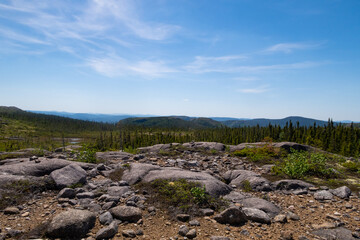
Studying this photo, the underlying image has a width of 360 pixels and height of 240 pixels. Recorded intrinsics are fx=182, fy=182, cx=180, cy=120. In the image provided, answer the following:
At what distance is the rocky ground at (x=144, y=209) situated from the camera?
20.1 ft

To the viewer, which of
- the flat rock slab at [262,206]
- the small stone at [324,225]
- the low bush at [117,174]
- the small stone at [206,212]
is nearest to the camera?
the small stone at [324,225]

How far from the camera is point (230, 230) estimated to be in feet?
21.3

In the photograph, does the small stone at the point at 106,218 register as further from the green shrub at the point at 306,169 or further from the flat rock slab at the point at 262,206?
the green shrub at the point at 306,169

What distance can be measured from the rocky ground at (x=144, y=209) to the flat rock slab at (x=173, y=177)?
0.06 m

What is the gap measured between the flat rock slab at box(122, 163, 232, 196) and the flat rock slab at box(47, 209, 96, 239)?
4183 millimetres

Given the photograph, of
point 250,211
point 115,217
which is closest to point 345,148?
point 250,211

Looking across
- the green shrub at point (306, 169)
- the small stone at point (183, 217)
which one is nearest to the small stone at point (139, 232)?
the small stone at point (183, 217)

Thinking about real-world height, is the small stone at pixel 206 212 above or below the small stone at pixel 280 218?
above

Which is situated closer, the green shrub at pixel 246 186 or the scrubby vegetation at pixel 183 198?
the scrubby vegetation at pixel 183 198

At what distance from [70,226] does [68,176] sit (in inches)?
196

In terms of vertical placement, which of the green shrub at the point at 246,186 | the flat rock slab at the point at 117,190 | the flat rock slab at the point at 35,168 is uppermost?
the flat rock slab at the point at 35,168

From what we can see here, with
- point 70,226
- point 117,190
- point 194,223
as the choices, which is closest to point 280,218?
point 194,223

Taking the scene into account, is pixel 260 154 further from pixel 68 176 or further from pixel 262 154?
pixel 68 176

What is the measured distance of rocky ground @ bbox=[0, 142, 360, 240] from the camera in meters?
6.12
